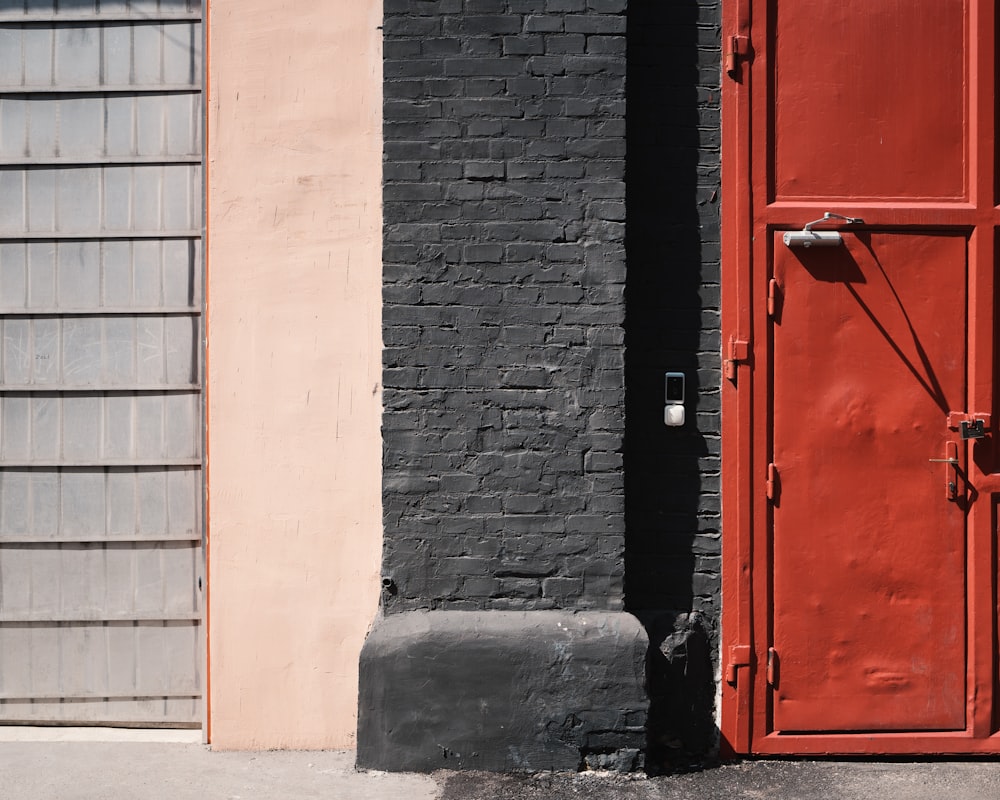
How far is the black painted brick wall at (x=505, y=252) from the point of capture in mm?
3719

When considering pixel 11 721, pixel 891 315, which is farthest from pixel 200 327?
pixel 891 315

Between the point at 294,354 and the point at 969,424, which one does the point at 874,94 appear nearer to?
the point at 969,424

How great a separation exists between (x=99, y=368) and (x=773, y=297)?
3.14 m

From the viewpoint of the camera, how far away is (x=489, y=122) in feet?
12.2

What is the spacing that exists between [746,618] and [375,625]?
161 centimetres

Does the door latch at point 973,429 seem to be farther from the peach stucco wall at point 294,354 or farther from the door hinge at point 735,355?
the peach stucco wall at point 294,354

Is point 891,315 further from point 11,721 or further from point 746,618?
point 11,721

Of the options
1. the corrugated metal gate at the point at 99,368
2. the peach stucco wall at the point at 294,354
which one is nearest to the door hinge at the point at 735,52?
the peach stucco wall at the point at 294,354

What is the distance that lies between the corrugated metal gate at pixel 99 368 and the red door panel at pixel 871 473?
278 cm

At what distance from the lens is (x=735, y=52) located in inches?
150

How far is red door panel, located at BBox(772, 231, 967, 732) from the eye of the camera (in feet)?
12.5

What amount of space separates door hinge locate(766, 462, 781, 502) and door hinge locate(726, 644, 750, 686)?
66cm

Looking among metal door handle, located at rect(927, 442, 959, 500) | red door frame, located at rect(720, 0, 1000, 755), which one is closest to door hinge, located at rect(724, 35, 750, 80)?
red door frame, located at rect(720, 0, 1000, 755)

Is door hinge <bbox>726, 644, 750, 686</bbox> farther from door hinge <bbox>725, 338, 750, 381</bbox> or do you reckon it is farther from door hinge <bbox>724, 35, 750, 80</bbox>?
door hinge <bbox>724, 35, 750, 80</bbox>
